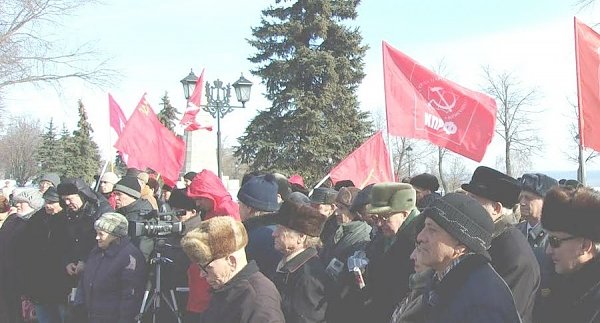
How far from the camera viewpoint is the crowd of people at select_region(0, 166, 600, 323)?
290cm

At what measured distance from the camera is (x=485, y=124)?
7.86 meters

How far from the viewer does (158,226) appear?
5.35m

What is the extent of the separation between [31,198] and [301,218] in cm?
506

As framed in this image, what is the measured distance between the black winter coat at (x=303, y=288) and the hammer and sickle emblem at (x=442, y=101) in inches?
173

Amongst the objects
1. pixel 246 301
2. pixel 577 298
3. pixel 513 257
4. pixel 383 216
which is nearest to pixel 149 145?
pixel 383 216

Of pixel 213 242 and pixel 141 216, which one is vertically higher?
pixel 213 242

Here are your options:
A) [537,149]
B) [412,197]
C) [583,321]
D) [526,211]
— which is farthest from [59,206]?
[537,149]

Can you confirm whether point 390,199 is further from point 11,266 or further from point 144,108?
point 144,108

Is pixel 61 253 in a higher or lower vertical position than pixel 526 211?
lower

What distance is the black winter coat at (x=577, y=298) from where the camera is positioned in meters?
3.19

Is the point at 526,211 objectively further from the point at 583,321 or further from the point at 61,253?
the point at 61,253

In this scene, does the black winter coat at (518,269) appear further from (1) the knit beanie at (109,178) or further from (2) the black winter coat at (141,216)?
(1) the knit beanie at (109,178)

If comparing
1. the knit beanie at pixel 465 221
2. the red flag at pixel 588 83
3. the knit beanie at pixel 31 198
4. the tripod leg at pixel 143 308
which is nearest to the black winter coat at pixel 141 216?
the tripod leg at pixel 143 308

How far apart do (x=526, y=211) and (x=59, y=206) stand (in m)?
4.94
